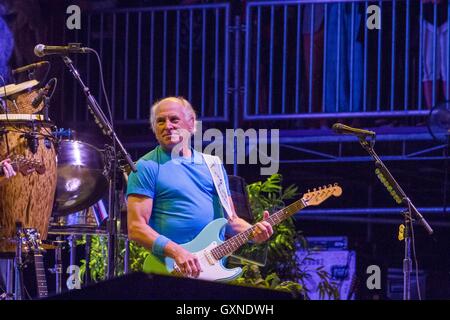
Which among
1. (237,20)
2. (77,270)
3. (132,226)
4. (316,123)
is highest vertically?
(237,20)

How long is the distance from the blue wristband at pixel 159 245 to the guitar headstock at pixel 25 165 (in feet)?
3.38

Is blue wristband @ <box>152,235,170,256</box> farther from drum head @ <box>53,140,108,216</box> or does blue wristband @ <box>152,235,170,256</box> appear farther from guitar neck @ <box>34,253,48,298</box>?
drum head @ <box>53,140,108,216</box>

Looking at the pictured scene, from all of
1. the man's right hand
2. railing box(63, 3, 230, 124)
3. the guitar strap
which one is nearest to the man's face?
the guitar strap

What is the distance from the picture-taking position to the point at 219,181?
5562 mm

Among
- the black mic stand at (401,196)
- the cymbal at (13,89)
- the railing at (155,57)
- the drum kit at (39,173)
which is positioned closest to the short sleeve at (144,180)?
the drum kit at (39,173)

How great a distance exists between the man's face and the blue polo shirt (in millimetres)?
76

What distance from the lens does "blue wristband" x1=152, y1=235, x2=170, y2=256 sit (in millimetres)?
5168

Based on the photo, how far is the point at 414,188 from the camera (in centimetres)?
830

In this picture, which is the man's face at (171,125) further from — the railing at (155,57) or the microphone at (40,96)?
the railing at (155,57)

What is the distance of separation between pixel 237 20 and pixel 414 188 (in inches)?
79.1

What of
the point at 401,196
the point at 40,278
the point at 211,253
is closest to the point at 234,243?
the point at 211,253

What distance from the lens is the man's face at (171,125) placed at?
5.48 metres

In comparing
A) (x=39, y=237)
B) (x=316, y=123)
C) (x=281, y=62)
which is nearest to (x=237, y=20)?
(x=281, y=62)
